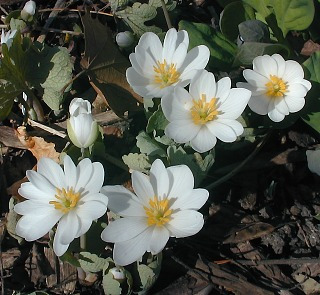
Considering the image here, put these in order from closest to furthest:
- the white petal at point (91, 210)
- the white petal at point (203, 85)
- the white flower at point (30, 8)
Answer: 1. the white petal at point (91, 210)
2. the white petal at point (203, 85)
3. the white flower at point (30, 8)

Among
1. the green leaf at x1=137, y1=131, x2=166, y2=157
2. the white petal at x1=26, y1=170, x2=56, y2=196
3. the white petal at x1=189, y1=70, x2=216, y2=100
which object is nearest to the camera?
the white petal at x1=26, y1=170, x2=56, y2=196

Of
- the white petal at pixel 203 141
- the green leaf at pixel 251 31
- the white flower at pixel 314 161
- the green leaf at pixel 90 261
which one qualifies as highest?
the green leaf at pixel 251 31

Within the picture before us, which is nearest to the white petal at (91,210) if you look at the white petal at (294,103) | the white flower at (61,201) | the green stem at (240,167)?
the white flower at (61,201)

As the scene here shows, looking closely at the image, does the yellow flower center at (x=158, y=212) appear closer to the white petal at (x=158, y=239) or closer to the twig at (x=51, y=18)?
the white petal at (x=158, y=239)

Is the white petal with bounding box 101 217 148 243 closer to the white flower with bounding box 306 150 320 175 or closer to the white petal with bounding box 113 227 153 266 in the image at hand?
the white petal with bounding box 113 227 153 266

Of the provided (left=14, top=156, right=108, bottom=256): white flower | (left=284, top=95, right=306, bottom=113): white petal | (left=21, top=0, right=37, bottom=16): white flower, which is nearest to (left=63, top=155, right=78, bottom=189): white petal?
(left=14, top=156, right=108, bottom=256): white flower

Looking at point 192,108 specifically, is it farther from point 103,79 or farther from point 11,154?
point 11,154

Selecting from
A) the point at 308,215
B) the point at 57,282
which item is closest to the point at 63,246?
the point at 57,282
